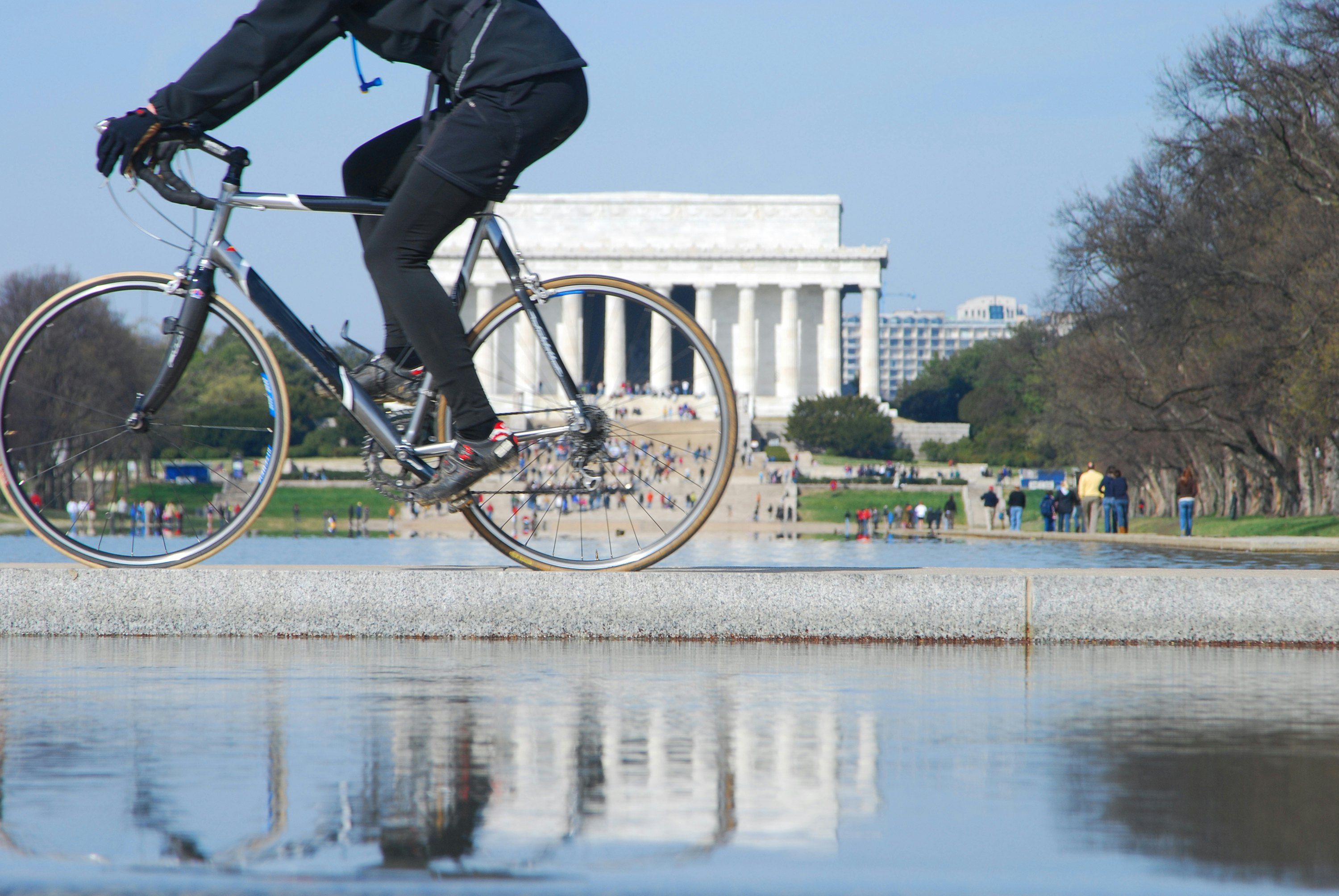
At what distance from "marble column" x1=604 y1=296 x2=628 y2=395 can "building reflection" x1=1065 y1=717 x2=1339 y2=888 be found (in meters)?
2.01

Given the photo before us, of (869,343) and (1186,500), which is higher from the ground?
(869,343)

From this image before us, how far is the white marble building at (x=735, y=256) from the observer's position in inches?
3585

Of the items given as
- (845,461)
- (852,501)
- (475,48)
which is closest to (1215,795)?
(475,48)

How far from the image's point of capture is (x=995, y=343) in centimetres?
10819

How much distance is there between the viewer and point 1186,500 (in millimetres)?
Answer: 32156

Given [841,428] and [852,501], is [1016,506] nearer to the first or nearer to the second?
[852,501]

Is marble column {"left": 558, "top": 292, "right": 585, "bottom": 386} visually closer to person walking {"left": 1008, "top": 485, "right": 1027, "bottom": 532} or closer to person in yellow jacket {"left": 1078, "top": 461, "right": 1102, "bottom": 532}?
person in yellow jacket {"left": 1078, "top": 461, "right": 1102, "bottom": 532}

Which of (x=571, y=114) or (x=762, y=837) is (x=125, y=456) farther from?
(x=762, y=837)

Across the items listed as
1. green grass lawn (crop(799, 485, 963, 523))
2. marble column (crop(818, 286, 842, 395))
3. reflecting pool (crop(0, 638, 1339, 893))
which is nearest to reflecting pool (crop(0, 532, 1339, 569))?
reflecting pool (crop(0, 638, 1339, 893))

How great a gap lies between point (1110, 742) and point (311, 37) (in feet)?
10.00

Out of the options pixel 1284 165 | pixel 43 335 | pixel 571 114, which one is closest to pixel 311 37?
pixel 571 114

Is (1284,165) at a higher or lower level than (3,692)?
higher

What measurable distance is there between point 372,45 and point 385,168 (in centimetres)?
40

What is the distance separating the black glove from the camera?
4707 millimetres
